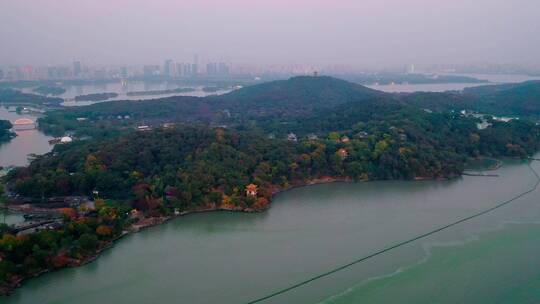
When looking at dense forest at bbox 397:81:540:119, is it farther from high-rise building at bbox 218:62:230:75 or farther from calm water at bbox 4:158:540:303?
high-rise building at bbox 218:62:230:75

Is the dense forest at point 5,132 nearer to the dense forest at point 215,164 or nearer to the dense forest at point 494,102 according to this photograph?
the dense forest at point 215,164

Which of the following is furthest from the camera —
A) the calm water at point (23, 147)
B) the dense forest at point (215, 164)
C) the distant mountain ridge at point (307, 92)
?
the distant mountain ridge at point (307, 92)

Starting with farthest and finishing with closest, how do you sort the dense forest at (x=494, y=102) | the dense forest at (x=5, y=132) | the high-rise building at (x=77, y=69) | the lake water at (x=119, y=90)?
the high-rise building at (x=77, y=69), the lake water at (x=119, y=90), the dense forest at (x=494, y=102), the dense forest at (x=5, y=132)

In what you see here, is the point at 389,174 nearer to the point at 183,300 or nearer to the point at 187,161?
the point at 187,161

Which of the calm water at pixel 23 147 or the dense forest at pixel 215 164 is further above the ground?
the dense forest at pixel 215 164

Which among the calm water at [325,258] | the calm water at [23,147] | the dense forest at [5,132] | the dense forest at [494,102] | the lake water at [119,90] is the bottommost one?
the calm water at [325,258]

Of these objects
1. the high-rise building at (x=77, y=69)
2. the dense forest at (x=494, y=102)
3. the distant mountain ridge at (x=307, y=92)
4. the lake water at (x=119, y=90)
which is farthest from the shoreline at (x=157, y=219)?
the high-rise building at (x=77, y=69)

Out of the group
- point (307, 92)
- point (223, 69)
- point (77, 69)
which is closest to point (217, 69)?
point (223, 69)

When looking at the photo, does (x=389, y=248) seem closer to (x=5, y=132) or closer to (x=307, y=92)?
(x=5, y=132)
